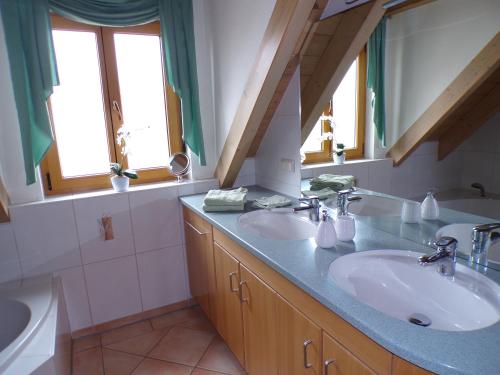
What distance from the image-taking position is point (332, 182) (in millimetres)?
1906

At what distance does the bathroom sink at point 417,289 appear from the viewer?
99cm

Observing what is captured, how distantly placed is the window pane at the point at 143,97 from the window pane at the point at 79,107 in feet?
0.54

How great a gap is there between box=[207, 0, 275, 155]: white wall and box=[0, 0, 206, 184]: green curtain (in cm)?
20

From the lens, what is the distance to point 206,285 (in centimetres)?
221

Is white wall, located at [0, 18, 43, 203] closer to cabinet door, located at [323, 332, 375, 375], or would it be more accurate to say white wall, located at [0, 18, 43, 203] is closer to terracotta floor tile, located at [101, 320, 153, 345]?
terracotta floor tile, located at [101, 320, 153, 345]

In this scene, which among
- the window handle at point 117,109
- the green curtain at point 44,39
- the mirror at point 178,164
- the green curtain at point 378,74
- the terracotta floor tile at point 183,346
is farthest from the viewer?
the mirror at point 178,164

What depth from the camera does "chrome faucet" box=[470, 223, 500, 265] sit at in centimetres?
109

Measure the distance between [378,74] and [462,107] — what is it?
0.42m

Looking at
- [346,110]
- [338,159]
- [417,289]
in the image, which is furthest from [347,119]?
[417,289]

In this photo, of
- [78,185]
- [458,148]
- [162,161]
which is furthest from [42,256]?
[458,148]

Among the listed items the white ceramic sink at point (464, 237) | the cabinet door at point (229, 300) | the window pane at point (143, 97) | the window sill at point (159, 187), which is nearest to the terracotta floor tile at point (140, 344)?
the cabinet door at point (229, 300)

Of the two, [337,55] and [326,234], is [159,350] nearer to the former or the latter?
[326,234]

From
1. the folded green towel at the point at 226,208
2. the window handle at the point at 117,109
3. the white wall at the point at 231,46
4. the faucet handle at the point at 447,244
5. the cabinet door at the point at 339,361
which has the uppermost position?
the white wall at the point at 231,46

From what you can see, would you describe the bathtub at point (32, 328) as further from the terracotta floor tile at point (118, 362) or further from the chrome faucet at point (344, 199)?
the chrome faucet at point (344, 199)
